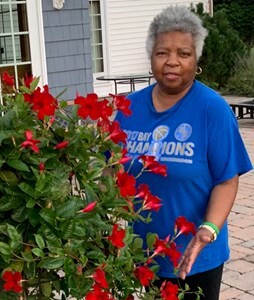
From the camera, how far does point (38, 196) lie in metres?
1.79

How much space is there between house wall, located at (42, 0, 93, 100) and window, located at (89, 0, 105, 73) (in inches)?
204

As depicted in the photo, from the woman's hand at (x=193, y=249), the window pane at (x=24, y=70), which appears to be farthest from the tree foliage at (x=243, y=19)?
the woman's hand at (x=193, y=249)

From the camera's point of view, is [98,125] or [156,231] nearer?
[98,125]

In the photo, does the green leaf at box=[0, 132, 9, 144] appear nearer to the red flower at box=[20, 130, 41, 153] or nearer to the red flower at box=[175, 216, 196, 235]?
the red flower at box=[20, 130, 41, 153]

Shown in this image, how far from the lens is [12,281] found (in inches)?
69.0

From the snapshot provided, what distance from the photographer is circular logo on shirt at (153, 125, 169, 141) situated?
101 inches

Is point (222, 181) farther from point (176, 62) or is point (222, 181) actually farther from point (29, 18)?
point (29, 18)

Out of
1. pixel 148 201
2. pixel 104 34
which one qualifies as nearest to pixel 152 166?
pixel 148 201

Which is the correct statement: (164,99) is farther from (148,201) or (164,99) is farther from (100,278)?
(100,278)

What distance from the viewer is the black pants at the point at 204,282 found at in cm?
265

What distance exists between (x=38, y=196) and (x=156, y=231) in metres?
0.93

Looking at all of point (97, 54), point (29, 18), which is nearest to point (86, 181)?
point (29, 18)

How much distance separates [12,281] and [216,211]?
986 mm

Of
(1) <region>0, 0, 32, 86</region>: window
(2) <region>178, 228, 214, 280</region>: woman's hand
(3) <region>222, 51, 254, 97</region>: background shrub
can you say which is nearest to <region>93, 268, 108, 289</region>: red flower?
(2) <region>178, 228, 214, 280</region>: woman's hand
